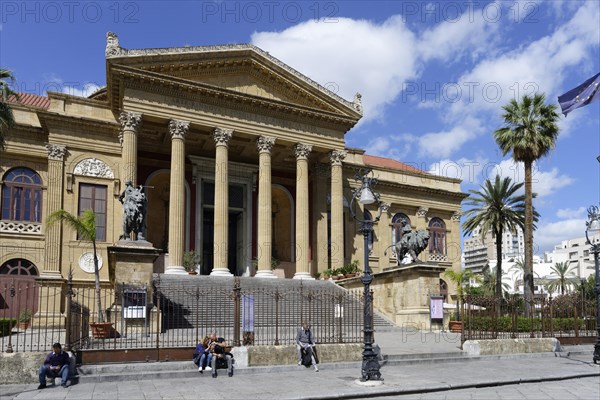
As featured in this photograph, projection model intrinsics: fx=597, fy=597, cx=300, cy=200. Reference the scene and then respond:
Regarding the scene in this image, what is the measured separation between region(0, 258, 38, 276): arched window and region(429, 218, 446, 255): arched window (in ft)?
87.9

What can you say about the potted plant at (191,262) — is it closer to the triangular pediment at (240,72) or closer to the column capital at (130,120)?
the column capital at (130,120)

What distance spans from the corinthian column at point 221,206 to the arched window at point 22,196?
9.07 metres

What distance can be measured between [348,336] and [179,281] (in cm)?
1089

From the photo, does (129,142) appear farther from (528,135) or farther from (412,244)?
(528,135)

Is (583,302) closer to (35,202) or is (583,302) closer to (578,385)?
(578,385)

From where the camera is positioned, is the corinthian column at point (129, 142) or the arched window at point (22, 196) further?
the arched window at point (22, 196)

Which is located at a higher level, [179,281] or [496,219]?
[496,219]

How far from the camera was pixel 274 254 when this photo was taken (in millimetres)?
36125

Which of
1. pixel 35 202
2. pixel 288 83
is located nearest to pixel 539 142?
pixel 288 83

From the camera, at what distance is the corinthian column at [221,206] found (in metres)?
29.4

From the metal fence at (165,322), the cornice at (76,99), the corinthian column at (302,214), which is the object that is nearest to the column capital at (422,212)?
the corinthian column at (302,214)

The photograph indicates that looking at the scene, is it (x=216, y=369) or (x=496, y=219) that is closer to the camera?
(x=216, y=369)

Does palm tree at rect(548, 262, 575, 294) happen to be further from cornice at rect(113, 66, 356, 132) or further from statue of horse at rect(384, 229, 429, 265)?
statue of horse at rect(384, 229, 429, 265)

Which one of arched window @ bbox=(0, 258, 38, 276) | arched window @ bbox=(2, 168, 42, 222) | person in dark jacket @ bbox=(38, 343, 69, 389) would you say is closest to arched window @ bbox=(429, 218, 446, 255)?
arched window @ bbox=(2, 168, 42, 222)
